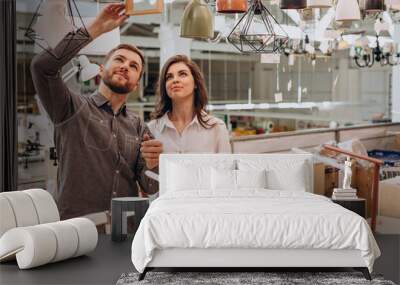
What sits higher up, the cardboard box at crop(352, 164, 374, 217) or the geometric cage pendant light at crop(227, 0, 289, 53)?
the geometric cage pendant light at crop(227, 0, 289, 53)

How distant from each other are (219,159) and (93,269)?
201 centimetres

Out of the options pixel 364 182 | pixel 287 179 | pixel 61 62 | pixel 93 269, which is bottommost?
pixel 93 269

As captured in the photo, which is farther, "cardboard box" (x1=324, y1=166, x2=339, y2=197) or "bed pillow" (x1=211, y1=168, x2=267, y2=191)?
"cardboard box" (x1=324, y1=166, x2=339, y2=197)

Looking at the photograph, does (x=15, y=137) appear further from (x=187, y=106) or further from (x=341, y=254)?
(x=341, y=254)

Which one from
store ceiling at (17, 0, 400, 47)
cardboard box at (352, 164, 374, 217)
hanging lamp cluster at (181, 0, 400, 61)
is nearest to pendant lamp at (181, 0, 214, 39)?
hanging lamp cluster at (181, 0, 400, 61)

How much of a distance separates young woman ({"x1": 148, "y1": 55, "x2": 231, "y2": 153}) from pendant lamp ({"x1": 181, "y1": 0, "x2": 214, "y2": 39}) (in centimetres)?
94

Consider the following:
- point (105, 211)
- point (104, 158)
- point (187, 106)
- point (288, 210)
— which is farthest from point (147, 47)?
point (288, 210)

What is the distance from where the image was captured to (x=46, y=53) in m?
7.80

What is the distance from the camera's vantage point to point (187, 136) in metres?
7.89

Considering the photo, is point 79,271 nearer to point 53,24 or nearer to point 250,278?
point 250,278

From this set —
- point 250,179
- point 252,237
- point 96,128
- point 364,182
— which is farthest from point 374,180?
point 96,128

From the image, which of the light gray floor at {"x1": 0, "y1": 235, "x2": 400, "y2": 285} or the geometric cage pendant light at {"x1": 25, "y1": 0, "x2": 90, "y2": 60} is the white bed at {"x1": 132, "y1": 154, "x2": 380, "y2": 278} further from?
the geometric cage pendant light at {"x1": 25, "y1": 0, "x2": 90, "y2": 60}

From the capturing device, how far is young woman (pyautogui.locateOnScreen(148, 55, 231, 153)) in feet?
25.7

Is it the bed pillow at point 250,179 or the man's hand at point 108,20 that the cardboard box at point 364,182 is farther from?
the man's hand at point 108,20
